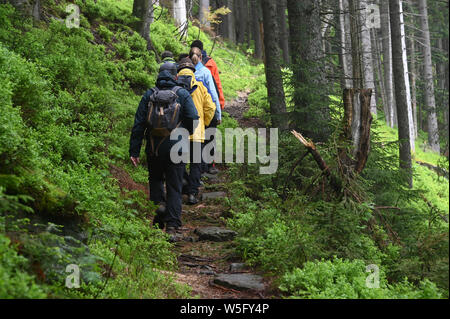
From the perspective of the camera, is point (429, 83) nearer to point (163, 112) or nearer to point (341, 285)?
point (163, 112)

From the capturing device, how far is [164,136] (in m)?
7.03

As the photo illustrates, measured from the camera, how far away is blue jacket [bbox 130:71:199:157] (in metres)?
7.11

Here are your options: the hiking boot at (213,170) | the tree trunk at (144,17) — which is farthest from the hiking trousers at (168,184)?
the tree trunk at (144,17)

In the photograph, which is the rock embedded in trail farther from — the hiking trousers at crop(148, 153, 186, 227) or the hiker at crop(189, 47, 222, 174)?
the hiker at crop(189, 47, 222, 174)

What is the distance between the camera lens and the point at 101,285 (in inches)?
174

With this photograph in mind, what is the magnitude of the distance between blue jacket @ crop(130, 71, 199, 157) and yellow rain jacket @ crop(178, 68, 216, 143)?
2.41 ft

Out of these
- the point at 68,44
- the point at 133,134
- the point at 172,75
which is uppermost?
the point at 68,44

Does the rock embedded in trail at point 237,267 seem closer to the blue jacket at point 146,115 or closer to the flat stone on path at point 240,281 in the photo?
the flat stone on path at point 240,281

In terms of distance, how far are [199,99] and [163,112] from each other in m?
2.07

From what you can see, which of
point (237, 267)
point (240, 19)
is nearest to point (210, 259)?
point (237, 267)

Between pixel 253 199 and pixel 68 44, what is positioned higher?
pixel 68 44
